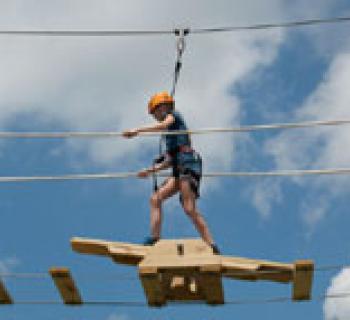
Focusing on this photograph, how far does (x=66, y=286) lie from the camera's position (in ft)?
28.3

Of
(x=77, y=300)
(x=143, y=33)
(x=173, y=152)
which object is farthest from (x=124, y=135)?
(x=143, y=33)

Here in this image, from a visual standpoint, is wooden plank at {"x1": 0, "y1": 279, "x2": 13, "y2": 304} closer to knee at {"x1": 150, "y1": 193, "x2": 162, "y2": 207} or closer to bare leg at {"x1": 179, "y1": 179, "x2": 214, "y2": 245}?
knee at {"x1": 150, "y1": 193, "x2": 162, "y2": 207}

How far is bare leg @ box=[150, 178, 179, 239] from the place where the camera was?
8688mm

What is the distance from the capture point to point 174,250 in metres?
8.17

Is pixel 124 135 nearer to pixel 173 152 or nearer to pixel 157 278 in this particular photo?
pixel 173 152

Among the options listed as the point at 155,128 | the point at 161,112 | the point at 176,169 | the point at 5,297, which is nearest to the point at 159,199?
the point at 176,169

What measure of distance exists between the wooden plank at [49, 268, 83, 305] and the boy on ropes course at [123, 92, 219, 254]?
84 cm

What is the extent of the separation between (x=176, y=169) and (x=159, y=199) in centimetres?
35

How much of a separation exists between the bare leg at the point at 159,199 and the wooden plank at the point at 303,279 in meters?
1.45

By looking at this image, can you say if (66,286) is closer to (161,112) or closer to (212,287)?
(212,287)

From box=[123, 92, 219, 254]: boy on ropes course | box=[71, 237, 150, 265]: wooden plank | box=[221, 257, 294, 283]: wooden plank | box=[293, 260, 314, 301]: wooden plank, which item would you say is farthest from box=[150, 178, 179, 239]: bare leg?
box=[293, 260, 314, 301]: wooden plank

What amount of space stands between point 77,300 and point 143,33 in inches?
151

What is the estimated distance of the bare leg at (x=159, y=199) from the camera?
869 cm

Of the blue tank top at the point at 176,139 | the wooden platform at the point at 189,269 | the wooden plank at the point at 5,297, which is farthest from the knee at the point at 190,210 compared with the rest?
the wooden plank at the point at 5,297
